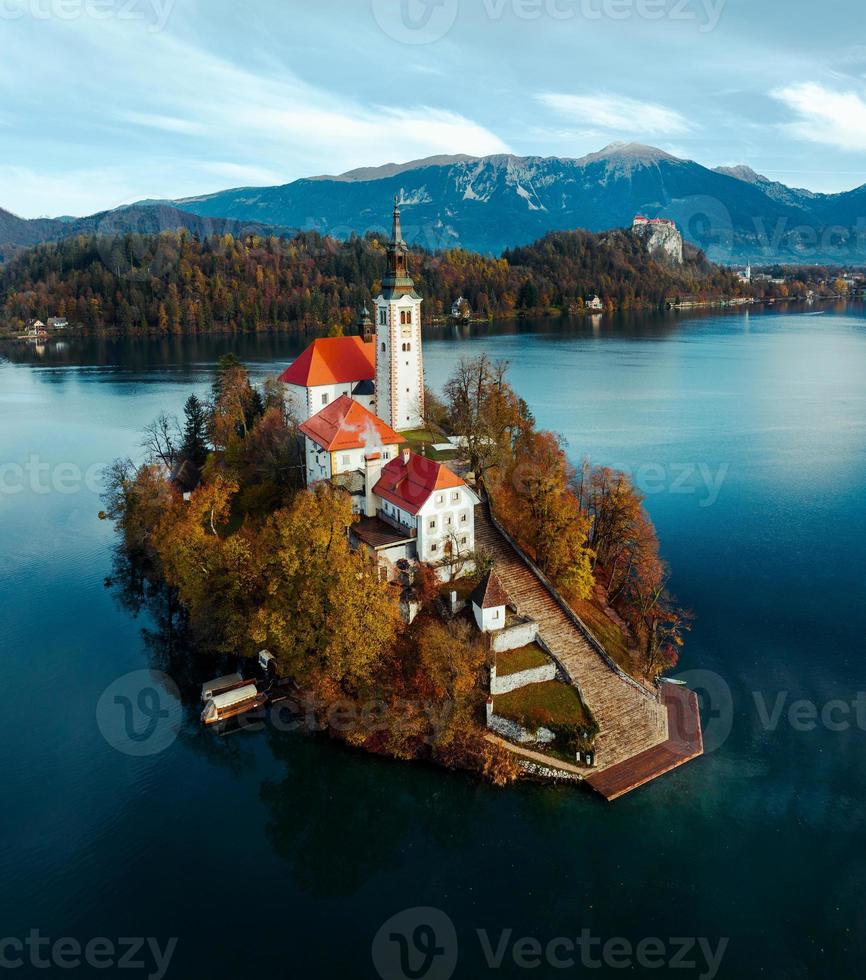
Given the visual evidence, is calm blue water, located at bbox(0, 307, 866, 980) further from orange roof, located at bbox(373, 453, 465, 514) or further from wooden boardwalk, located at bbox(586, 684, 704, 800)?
orange roof, located at bbox(373, 453, 465, 514)

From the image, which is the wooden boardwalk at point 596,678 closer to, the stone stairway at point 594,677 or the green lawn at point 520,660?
the stone stairway at point 594,677

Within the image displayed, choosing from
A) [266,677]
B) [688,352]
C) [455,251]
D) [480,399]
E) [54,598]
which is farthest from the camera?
[455,251]

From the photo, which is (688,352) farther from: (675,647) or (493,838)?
(493,838)

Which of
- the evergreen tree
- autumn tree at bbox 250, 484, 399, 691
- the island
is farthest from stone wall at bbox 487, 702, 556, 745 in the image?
the evergreen tree

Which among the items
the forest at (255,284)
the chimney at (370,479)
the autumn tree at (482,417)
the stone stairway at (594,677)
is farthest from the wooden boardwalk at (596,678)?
the forest at (255,284)

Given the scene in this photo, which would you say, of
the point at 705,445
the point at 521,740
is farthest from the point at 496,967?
the point at 705,445

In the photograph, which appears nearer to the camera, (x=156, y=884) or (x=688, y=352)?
(x=156, y=884)
